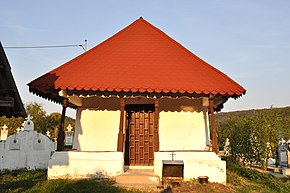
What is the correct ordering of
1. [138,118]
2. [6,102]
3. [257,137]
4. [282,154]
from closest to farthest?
1. [6,102]
2. [138,118]
3. [257,137]
4. [282,154]

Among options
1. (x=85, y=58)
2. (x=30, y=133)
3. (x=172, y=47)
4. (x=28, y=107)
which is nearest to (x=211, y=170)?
(x=172, y=47)

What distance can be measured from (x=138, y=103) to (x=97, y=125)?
5.66ft

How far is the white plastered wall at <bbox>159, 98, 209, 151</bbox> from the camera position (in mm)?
11641

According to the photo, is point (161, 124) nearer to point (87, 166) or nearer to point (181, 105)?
point (181, 105)

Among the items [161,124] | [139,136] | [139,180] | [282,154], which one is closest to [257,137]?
[161,124]

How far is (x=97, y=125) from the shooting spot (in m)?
11.8

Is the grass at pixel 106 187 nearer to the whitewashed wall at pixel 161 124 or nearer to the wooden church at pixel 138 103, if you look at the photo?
the wooden church at pixel 138 103

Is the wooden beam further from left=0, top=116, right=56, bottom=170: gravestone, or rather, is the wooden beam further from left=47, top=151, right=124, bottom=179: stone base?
left=0, top=116, right=56, bottom=170: gravestone

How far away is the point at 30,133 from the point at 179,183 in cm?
926

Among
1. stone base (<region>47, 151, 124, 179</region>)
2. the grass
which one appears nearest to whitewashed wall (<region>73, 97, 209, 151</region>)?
stone base (<region>47, 151, 124, 179</region>)

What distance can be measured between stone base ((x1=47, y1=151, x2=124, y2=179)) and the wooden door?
1.66 m

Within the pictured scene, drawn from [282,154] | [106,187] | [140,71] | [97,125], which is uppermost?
[140,71]

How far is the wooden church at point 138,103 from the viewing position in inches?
399

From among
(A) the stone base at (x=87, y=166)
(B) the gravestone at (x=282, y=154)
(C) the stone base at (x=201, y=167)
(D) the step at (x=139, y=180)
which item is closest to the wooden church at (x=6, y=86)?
(A) the stone base at (x=87, y=166)
